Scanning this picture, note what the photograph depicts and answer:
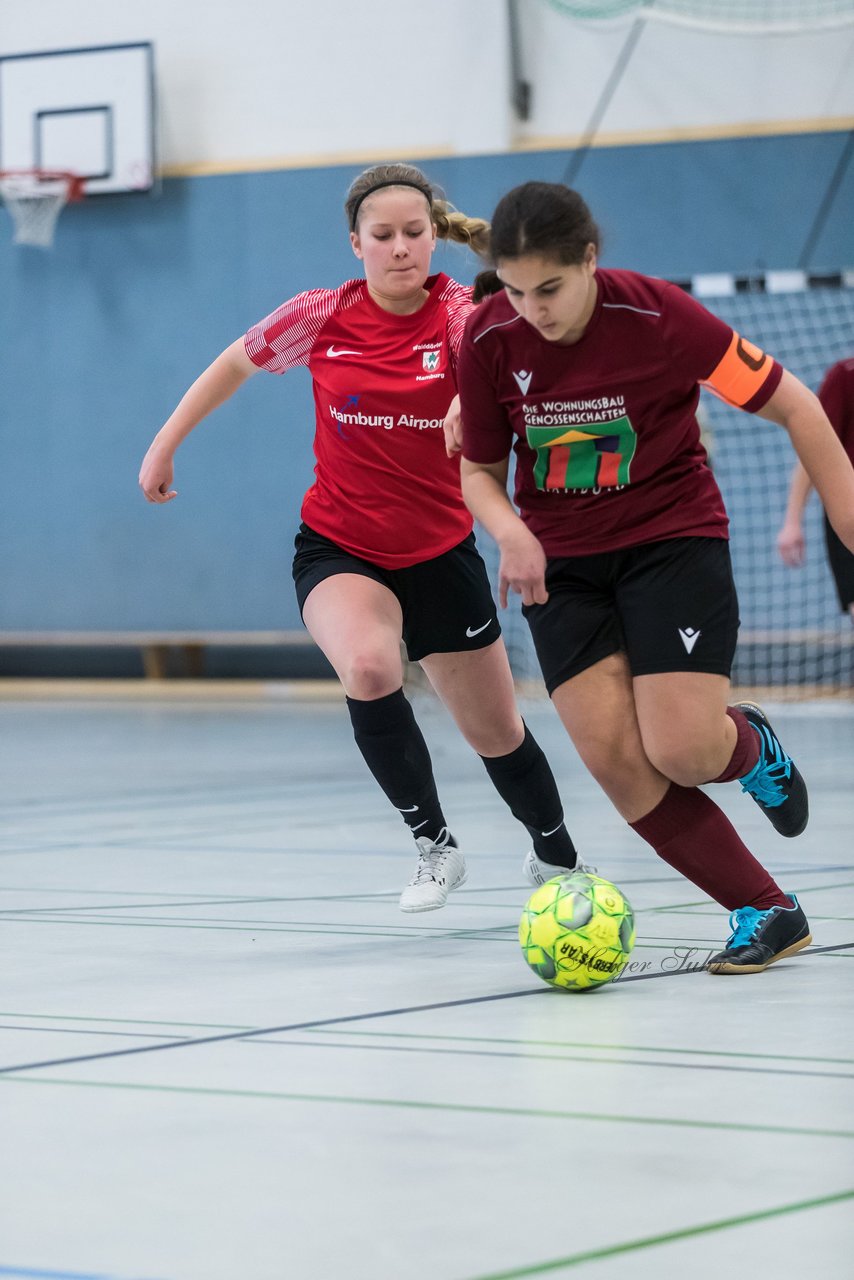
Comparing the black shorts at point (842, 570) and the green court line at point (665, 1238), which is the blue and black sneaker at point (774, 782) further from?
the black shorts at point (842, 570)

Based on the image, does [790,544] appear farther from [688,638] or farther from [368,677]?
[688,638]

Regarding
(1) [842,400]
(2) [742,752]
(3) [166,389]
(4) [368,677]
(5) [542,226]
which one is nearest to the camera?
(5) [542,226]

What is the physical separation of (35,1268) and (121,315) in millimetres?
12598

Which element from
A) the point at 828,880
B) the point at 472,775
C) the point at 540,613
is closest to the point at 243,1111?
the point at 540,613

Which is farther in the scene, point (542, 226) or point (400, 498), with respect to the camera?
point (400, 498)

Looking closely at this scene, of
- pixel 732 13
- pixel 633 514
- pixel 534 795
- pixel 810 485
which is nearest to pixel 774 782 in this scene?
pixel 633 514

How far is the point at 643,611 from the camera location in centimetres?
341

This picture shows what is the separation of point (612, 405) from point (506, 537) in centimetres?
30

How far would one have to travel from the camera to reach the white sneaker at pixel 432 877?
407 centimetres

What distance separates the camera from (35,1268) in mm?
1810

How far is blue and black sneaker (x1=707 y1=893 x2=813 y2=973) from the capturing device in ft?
11.2

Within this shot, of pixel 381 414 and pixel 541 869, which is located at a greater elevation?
pixel 381 414

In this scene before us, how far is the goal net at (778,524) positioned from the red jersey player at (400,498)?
292 inches

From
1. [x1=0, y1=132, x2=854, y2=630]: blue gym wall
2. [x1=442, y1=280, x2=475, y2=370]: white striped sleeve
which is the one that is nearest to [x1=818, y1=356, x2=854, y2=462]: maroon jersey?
[x1=442, y1=280, x2=475, y2=370]: white striped sleeve
